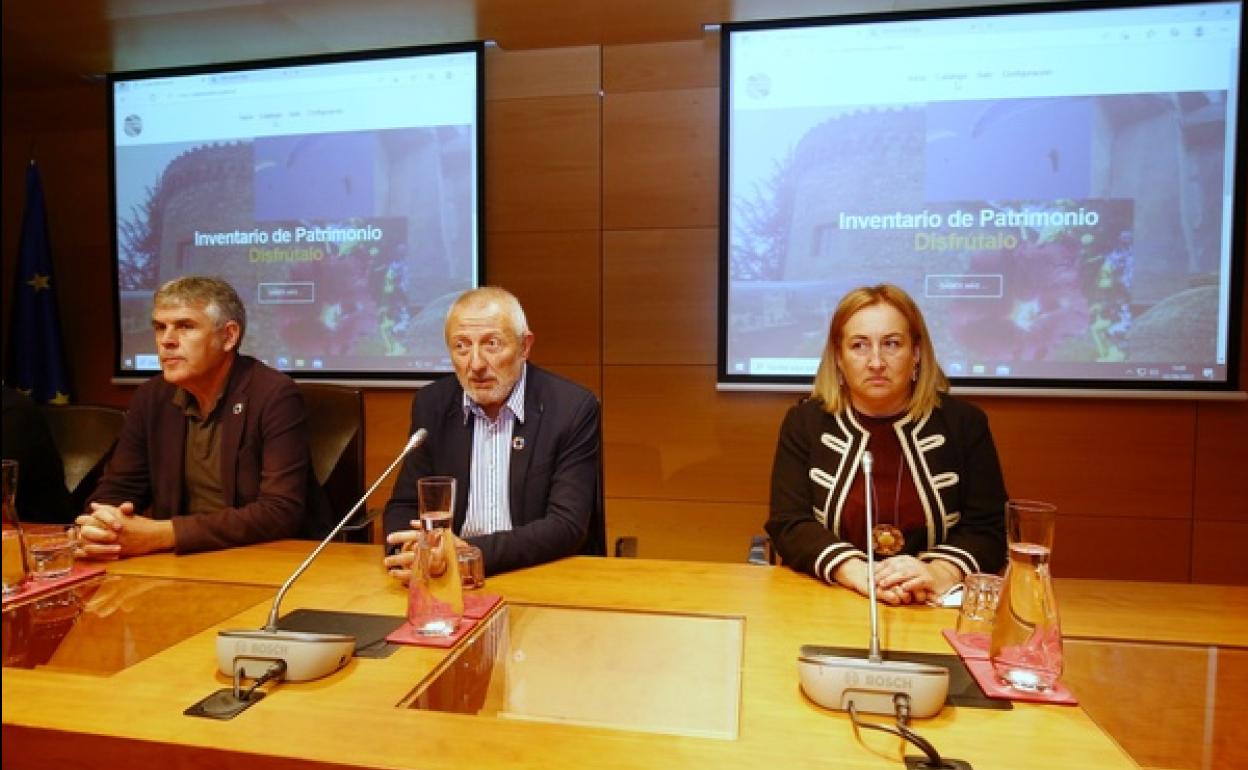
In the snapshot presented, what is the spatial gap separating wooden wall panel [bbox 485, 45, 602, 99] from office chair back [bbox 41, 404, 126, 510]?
6.26ft

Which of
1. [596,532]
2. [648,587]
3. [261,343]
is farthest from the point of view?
[261,343]

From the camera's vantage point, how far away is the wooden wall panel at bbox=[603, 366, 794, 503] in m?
3.22

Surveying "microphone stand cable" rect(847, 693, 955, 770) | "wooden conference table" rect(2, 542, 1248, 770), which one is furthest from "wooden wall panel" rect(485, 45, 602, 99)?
"microphone stand cable" rect(847, 693, 955, 770)

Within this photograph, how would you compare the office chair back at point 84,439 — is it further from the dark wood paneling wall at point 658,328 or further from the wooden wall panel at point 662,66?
the wooden wall panel at point 662,66

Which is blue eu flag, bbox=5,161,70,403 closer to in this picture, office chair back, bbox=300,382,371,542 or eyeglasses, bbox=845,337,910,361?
office chair back, bbox=300,382,371,542

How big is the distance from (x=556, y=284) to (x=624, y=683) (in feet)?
7.79

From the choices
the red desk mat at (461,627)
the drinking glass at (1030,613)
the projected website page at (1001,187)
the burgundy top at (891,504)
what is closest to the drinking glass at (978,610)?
the drinking glass at (1030,613)

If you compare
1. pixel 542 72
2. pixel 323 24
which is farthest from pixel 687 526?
pixel 323 24

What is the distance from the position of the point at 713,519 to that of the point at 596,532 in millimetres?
1260

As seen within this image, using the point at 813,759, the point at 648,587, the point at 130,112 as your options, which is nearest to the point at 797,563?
the point at 648,587

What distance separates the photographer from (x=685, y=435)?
10.8ft

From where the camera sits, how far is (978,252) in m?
2.96

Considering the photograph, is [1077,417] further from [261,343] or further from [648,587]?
[261,343]

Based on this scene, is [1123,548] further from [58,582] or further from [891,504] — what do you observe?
[58,582]
